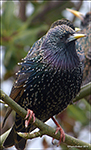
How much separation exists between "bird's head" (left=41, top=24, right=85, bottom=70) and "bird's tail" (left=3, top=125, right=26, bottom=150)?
2.75 feet

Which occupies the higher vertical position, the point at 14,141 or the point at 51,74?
the point at 51,74

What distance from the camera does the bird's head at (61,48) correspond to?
287 centimetres

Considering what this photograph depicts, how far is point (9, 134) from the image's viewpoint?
125 inches

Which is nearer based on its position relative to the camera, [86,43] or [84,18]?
[86,43]

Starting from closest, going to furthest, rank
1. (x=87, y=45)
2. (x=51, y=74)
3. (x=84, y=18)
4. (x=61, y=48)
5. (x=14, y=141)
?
(x=51, y=74)
(x=61, y=48)
(x=14, y=141)
(x=87, y=45)
(x=84, y=18)

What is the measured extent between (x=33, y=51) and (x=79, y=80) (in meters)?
0.52

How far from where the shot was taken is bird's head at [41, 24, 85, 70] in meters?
2.87

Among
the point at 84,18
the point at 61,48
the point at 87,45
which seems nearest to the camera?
the point at 61,48

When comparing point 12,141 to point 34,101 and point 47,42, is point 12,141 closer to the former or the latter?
point 34,101

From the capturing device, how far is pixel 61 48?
2938mm

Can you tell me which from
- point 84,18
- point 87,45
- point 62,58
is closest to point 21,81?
point 62,58

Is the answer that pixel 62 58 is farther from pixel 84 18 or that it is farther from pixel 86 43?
pixel 84 18

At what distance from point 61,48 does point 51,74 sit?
288mm

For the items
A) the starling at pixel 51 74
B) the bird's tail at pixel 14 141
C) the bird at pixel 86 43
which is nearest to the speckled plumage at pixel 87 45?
the bird at pixel 86 43
